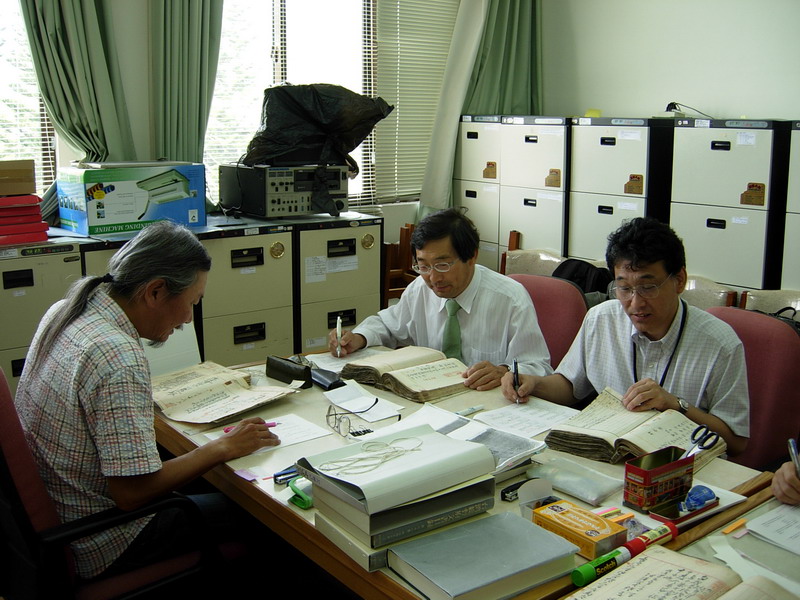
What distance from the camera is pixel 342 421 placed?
209 centimetres

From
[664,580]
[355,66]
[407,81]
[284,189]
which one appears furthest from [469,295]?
[407,81]

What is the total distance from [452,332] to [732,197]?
2120mm

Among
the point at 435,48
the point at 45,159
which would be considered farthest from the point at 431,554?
the point at 435,48

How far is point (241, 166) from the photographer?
4.22 metres

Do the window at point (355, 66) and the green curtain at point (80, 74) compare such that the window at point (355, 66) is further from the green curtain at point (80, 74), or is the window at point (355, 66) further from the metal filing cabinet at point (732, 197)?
the metal filing cabinet at point (732, 197)

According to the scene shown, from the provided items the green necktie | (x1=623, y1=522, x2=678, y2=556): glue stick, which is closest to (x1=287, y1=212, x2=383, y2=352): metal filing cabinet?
the green necktie

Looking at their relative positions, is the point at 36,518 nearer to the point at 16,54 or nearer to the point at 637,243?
the point at 637,243

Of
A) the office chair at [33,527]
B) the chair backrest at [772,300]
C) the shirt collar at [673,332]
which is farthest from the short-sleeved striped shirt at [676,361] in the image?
the chair backrest at [772,300]

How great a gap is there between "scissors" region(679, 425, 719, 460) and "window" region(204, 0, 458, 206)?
11.4 ft

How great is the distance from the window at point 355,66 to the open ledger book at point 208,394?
2.44 metres

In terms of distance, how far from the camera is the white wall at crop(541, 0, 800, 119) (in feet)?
14.9

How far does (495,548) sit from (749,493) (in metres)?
0.66

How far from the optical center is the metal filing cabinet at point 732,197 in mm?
3885

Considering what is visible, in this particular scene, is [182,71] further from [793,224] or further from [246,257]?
[793,224]
